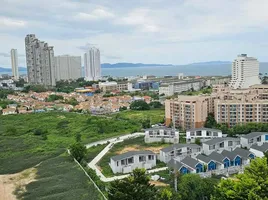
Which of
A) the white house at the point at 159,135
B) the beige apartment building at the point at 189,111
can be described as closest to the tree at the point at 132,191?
the white house at the point at 159,135

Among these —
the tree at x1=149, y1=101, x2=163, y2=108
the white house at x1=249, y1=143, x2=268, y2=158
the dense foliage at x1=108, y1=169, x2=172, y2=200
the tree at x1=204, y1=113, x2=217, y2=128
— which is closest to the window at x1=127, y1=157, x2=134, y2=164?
the dense foliage at x1=108, y1=169, x2=172, y2=200

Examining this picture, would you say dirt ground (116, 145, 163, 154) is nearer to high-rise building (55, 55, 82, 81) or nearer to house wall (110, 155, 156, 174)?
house wall (110, 155, 156, 174)

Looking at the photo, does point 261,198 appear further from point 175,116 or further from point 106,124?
point 106,124

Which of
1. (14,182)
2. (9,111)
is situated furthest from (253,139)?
(9,111)

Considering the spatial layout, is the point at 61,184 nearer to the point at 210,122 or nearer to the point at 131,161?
the point at 131,161

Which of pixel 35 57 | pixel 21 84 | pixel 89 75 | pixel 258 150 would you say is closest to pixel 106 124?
pixel 258 150

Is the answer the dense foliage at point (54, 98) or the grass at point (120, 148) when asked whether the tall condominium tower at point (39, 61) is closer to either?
the dense foliage at point (54, 98)
